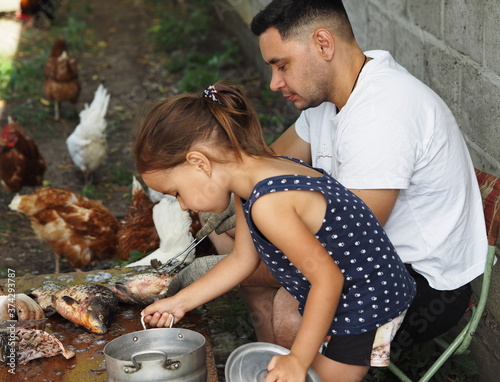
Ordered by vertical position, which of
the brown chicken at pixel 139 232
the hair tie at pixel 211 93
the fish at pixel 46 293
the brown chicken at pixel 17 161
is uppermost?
the hair tie at pixel 211 93

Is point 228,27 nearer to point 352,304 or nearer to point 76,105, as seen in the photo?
point 76,105

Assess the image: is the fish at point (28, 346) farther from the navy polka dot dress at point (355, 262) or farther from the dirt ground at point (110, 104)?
the dirt ground at point (110, 104)

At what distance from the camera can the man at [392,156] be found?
2.37 m

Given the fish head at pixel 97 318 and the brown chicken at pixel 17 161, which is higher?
the fish head at pixel 97 318

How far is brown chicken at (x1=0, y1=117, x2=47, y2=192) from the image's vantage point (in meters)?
5.30

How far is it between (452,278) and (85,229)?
8.12ft

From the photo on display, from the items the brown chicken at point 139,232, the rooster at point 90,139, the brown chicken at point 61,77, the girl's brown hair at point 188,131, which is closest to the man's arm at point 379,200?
the girl's brown hair at point 188,131

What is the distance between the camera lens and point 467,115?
115 inches

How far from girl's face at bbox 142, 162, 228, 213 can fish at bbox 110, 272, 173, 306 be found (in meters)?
0.60

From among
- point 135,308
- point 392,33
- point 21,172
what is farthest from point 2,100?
point 135,308

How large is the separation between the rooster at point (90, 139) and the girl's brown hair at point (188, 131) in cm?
370

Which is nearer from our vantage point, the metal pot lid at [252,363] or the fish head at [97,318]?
the metal pot lid at [252,363]

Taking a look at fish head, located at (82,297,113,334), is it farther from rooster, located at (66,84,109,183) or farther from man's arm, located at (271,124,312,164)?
rooster, located at (66,84,109,183)

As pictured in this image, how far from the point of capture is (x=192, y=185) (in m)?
2.07
